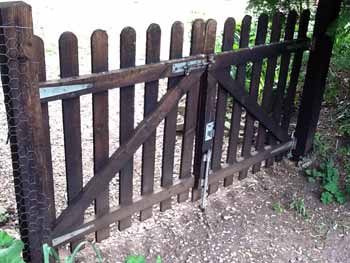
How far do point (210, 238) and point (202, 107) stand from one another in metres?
0.91

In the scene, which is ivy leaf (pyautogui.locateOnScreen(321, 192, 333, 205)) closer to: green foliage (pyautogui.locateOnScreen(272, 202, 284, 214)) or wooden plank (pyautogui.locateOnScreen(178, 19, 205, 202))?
green foliage (pyautogui.locateOnScreen(272, 202, 284, 214))

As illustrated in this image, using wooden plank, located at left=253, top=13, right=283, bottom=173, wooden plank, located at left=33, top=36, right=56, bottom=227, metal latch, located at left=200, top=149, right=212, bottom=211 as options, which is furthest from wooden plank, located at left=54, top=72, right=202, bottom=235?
wooden plank, located at left=253, top=13, right=283, bottom=173

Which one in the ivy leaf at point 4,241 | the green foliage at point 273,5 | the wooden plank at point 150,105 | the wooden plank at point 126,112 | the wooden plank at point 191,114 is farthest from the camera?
the green foliage at point 273,5

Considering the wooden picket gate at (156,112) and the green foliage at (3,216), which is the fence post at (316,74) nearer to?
the wooden picket gate at (156,112)

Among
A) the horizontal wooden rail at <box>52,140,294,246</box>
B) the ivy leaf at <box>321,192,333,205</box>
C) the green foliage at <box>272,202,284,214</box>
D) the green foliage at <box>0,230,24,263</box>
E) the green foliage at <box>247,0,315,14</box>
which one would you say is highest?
the green foliage at <box>247,0,315,14</box>

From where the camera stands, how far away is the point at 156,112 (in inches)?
120

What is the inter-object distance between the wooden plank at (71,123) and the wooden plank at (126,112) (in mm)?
313

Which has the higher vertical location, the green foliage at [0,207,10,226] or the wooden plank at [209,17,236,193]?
the wooden plank at [209,17,236,193]

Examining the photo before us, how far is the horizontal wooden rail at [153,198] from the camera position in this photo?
288cm

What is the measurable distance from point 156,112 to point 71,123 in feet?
1.99

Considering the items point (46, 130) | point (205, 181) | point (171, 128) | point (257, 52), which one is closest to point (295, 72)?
point (257, 52)

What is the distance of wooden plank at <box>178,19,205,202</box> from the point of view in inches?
121

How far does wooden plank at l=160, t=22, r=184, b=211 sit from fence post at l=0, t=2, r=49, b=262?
3.18 ft

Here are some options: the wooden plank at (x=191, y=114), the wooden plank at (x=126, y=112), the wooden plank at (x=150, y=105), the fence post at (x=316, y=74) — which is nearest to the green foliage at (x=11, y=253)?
the wooden plank at (x=126, y=112)
